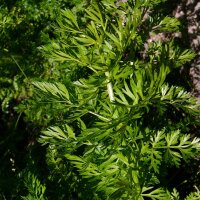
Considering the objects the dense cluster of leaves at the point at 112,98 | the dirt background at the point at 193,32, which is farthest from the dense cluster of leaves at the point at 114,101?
the dirt background at the point at 193,32

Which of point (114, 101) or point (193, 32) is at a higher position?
point (114, 101)

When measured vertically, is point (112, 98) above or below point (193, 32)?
above

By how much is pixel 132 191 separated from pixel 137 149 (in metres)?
0.25

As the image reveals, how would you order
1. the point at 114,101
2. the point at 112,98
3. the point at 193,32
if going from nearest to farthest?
the point at 114,101
the point at 112,98
the point at 193,32

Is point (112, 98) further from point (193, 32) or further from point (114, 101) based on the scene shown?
point (193, 32)

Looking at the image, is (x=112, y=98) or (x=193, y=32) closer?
(x=112, y=98)

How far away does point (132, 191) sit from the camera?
158 centimetres

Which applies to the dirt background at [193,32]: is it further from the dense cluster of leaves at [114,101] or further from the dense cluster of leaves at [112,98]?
the dense cluster of leaves at [112,98]

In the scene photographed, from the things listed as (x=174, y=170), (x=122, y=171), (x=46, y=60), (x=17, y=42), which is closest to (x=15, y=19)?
(x=17, y=42)

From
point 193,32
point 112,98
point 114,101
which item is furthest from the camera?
point 193,32

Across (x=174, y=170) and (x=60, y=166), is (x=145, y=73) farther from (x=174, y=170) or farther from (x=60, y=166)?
(x=174, y=170)

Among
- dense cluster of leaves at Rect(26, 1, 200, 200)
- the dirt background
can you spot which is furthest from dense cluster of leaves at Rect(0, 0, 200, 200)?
the dirt background

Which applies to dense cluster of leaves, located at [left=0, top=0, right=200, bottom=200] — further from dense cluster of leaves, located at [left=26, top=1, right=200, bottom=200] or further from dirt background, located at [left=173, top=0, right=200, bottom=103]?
dirt background, located at [left=173, top=0, right=200, bottom=103]

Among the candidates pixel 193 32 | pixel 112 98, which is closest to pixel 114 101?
pixel 112 98
